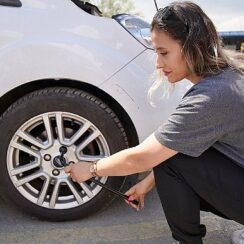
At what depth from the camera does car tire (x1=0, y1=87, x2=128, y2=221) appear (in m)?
2.42

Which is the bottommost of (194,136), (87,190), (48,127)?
(87,190)

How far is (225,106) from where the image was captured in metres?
1.66

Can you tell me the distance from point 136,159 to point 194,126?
0.93 feet

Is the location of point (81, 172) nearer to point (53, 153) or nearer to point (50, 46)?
point (53, 153)

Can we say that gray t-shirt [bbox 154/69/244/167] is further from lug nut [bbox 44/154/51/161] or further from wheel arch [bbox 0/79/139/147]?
lug nut [bbox 44/154/51/161]

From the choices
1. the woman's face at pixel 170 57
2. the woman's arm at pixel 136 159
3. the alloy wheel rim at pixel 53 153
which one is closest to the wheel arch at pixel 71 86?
the alloy wheel rim at pixel 53 153

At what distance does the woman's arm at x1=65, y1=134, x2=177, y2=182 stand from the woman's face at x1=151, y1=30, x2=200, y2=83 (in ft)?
0.87

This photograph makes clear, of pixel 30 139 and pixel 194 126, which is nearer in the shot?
pixel 194 126

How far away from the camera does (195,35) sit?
1703 millimetres

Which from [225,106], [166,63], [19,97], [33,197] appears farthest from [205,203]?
[19,97]

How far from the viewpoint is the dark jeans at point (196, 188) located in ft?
5.95

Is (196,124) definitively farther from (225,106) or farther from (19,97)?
(19,97)

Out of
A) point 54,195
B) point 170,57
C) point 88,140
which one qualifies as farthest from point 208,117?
point 54,195

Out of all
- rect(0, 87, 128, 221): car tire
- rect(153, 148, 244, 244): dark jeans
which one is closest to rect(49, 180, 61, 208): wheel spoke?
rect(0, 87, 128, 221): car tire
